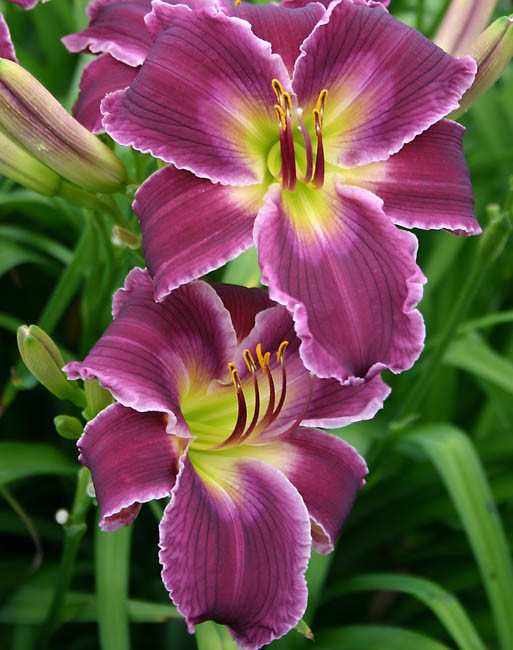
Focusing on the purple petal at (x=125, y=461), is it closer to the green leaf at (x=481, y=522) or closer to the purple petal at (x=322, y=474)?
the purple petal at (x=322, y=474)

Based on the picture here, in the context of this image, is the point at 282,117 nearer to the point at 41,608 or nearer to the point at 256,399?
the point at 256,399

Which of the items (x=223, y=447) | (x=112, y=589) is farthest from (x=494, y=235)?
(x=112, y=589)

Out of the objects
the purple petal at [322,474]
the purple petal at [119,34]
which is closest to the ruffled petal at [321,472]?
the purple petal at [322,474]

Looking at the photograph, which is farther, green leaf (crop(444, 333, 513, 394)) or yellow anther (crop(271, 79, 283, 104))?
green leaf (crop(444, 333, 513, 394))

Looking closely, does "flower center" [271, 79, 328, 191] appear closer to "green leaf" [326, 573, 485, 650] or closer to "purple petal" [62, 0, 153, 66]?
"purple petal" [62, 0, 153, 66]

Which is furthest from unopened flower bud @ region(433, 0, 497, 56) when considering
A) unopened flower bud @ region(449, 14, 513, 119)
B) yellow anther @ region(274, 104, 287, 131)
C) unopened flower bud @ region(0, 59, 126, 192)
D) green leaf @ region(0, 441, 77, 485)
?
green leaf @ region(0, 441, 77, 485)

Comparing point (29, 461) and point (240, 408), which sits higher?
point (240, 408)
